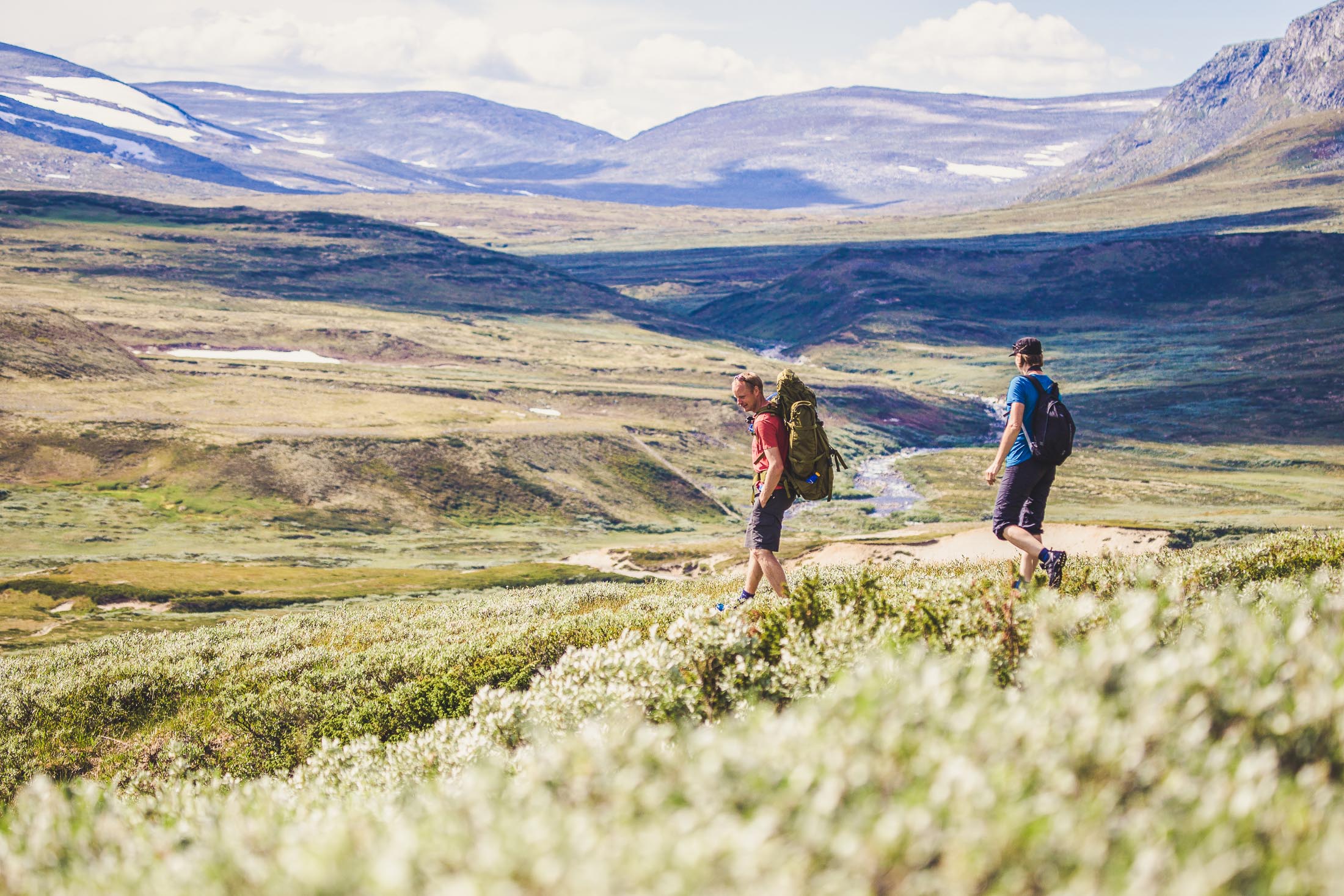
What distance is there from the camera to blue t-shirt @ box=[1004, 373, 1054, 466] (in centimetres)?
1133

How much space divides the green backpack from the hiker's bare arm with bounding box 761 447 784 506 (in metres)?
0.18

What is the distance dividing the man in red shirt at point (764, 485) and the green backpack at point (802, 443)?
0.34ft

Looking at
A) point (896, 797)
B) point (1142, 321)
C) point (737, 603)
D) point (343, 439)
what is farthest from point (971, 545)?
point (1142, 321)

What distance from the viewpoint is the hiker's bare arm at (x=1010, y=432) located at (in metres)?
11.3

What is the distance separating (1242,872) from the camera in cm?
313

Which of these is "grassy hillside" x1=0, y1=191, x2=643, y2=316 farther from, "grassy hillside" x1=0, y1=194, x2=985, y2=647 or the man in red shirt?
the man in red shirt

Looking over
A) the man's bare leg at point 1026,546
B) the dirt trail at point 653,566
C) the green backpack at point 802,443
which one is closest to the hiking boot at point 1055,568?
the man's bare leg at point 1026,546

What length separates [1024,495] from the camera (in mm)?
11656

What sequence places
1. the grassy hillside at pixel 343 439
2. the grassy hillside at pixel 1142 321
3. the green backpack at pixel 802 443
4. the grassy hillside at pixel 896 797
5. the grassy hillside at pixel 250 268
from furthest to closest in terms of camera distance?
the grassy hillside at pixel 250 268 → the grassy hillside at pixel 1142 321 → the grassy hillside at pixel 343 439 → the green backpack at pixel 802 443 → the grassy hillside at pixel 896 797

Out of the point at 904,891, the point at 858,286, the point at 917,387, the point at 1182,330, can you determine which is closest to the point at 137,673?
the point at 904,891

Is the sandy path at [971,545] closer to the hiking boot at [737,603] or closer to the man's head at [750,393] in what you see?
the hiking boot at [737,603]

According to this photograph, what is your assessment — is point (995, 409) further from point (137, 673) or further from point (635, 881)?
point (635, 881)

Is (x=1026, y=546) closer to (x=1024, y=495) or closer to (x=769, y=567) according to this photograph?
(x=1024, y=495)

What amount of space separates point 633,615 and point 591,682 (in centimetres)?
528
